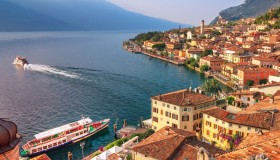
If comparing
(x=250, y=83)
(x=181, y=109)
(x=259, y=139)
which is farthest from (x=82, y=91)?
(x=259, y=139)

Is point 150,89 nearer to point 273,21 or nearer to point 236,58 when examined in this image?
point 236,58

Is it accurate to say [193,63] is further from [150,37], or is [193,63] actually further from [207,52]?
A: [150,37]

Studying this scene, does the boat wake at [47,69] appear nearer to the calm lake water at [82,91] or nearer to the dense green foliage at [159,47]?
the calm lake water at [82,91]

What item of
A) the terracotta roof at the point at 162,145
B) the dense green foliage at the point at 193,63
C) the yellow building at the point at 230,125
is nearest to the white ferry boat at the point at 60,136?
the yellow building at the point at 230,125

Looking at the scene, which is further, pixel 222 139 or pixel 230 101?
pixel 230 101

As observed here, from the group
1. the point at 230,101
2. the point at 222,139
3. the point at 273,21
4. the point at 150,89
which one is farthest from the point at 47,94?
the point at 273,21
